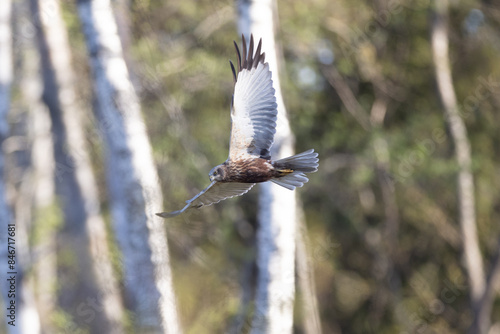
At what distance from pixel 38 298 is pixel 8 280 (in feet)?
17.6

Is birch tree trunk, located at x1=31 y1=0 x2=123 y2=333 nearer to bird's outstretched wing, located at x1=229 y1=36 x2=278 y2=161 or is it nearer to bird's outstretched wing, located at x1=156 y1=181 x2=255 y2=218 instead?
bird's outstretched wing, located at x1=156 y1=181 x2=255 y2=218

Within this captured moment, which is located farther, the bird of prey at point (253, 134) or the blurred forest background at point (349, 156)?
the blurred forest background at point (349, 156)

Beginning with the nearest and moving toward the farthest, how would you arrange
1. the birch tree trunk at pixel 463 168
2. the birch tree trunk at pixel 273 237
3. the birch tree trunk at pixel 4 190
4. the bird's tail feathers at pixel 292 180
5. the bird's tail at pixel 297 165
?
the bird's tail at pixel 297 165 < the bird's tail feathers at pixel 292 180 < the birch tree trunk at pixel 273 237 < the birch tree trunk at pixel 4 190 < the birch tree trunk at pixel 463 168

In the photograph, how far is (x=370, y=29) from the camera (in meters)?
11.2

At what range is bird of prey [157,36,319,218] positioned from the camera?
3.94m

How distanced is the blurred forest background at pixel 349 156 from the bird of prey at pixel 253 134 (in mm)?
5052

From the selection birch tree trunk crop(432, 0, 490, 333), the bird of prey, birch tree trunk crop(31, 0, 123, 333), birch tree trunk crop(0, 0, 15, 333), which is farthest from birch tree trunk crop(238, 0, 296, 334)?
birch tree trunk crop(432, 0, 490, 333)

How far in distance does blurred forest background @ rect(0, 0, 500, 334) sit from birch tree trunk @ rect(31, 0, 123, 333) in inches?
63.6

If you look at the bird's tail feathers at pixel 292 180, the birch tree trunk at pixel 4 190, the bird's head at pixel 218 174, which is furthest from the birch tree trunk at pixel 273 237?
the birch tree trunk at pixel 4 190

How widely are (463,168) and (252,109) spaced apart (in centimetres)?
634

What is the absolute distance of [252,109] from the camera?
13.1ft

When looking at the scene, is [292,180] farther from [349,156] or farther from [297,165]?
[349,156]

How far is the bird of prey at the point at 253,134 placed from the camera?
3938 mm

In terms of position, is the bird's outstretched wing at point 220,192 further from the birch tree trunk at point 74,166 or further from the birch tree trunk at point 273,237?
the birch tree trunk at point 74,166
